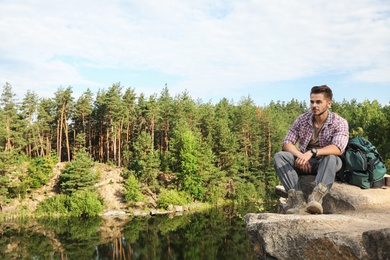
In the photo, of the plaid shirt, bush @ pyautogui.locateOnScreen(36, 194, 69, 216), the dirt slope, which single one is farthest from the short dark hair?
the dirt slope

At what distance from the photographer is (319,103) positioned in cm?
580

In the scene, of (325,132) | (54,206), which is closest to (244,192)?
(54,206)

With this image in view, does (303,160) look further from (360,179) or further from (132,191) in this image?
(132,191)

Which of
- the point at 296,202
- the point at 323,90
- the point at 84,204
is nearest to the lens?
the point at 296,202

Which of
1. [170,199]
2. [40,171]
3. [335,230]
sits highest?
[335,230]

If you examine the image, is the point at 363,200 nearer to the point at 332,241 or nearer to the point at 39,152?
the point at 332,241

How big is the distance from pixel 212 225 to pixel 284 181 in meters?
28.3

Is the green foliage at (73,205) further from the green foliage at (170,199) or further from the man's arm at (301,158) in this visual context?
the man's arm at (301,158)

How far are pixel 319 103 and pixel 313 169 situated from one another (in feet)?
3.50

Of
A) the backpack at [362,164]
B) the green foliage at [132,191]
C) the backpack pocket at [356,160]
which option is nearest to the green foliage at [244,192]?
the green foliage at [132,191]

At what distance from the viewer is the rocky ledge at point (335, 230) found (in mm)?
3587

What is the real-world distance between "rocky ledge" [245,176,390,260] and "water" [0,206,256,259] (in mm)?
19991

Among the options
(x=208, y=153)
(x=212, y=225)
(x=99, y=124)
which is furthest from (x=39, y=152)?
(x=212, y=225)

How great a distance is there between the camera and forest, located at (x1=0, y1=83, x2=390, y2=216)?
41.5 meters
